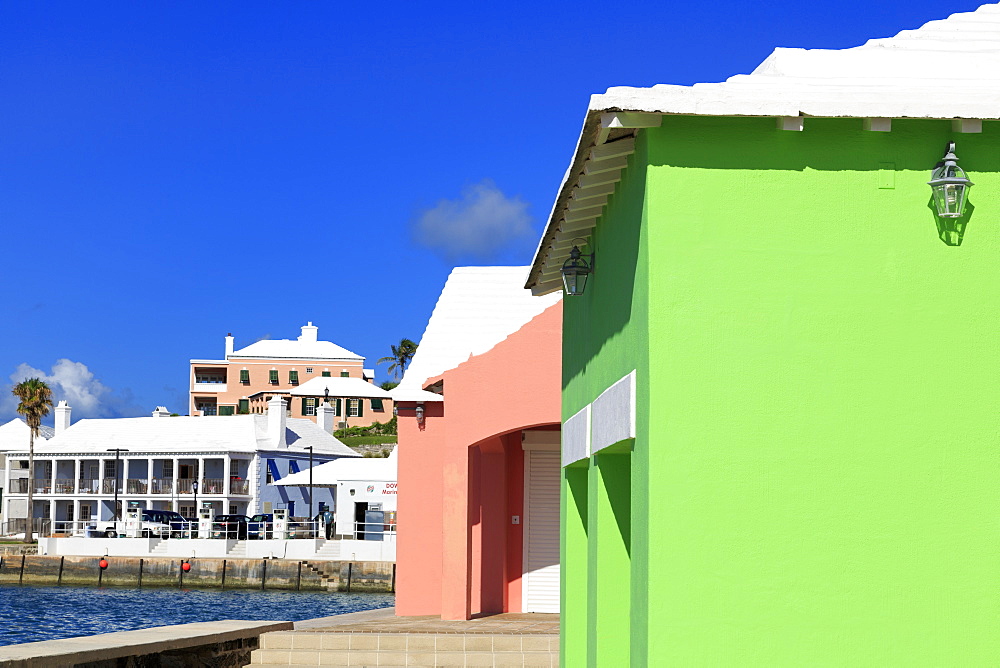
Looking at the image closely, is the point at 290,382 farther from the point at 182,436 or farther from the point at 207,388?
the point at 182,436

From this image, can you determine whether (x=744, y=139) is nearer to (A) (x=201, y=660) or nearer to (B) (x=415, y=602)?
(A) (x=201, y=660)

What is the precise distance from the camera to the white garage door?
68.5ft

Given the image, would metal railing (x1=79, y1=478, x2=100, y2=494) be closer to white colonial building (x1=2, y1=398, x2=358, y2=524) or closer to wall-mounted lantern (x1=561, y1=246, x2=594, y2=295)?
white colonial building (x1=2, y1=398, x2=358, y2=524)

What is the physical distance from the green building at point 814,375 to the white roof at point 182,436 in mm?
58620

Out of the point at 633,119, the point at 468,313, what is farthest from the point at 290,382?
the point at 633,119

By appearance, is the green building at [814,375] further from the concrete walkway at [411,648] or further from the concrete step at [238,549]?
the concrete step at [238,549]

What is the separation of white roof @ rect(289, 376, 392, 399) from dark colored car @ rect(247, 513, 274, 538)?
37.4 m

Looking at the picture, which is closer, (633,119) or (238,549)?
(633,119)

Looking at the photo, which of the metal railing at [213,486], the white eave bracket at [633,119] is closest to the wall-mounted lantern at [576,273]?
the white eave bracket at [633,119]

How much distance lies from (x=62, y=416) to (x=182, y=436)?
14.7 m

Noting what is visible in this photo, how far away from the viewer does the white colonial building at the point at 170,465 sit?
6462 centimetres

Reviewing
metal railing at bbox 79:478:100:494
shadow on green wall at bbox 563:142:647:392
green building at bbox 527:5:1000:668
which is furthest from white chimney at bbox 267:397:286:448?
green building at bbox 527:5:1000:668

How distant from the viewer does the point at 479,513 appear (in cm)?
1997

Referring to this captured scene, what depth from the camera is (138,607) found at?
135 feet
